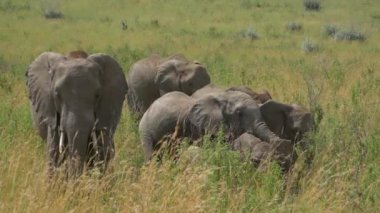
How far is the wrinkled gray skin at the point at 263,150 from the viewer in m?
7.03

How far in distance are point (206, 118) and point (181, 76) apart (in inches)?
142

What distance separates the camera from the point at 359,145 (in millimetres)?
7234

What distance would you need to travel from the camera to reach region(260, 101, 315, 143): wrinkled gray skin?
27.9ft

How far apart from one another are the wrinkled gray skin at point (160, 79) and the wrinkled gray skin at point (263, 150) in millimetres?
4330

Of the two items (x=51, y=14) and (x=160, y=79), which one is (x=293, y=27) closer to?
(x=51, y=14)

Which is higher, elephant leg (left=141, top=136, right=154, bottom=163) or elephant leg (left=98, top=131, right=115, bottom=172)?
elephant leg (left=98, top=131, right=115, bottom=172)

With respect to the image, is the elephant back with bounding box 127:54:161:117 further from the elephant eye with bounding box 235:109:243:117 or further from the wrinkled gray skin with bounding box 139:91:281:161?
the elephant eye with bounding box 235:109:243:117

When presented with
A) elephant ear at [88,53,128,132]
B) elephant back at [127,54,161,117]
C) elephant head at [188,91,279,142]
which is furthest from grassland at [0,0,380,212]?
elephant head at [188,91,279,142]

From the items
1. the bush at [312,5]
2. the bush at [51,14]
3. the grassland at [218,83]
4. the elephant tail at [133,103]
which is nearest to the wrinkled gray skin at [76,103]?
the grassland at [218,83]

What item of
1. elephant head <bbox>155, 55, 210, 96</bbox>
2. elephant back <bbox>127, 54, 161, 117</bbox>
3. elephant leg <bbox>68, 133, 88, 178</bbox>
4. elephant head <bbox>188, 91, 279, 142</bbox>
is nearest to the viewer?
elephant leg <bbox>68, 133, 88, 178</bbox>

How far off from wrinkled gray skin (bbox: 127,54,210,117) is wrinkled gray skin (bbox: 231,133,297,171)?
4330 mm

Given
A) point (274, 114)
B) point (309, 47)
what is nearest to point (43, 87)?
point (274, 114)

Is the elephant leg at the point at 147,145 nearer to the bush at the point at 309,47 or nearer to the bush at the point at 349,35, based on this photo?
the bush at the point at 309,47

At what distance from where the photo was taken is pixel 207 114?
8391 millimetres
